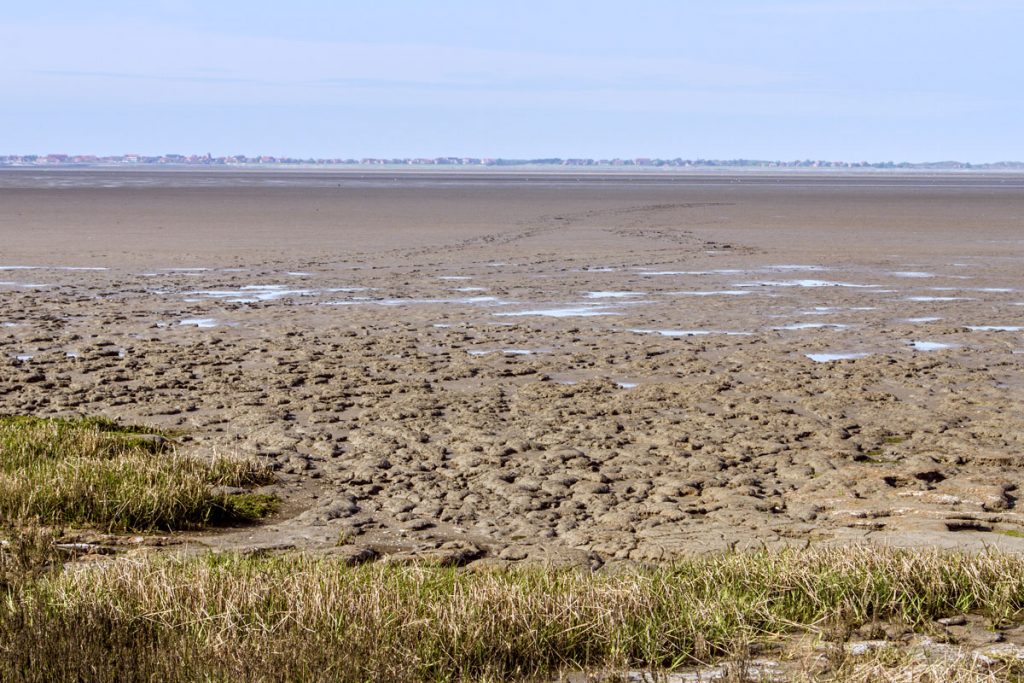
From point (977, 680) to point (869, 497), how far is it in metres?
3.93

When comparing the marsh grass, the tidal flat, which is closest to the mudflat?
the tidal flat

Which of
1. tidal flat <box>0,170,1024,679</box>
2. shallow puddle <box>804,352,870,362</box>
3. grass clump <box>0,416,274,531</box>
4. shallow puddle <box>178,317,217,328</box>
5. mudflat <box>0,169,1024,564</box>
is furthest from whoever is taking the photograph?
shallow puddle <box>178,317,217,328</box>

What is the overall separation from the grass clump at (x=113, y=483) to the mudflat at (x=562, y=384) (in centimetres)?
34

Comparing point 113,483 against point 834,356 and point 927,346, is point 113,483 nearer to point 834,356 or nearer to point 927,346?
point 834,356

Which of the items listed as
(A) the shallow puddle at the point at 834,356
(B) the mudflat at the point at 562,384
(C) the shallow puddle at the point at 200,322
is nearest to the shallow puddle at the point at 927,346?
(B) the mudflat at the point at 562,384

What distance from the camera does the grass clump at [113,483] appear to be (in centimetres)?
818

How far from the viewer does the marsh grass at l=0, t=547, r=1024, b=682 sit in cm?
522

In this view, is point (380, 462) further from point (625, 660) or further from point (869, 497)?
point (625, 660)

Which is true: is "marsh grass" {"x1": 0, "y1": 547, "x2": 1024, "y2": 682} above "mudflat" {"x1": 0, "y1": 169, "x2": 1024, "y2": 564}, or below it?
above

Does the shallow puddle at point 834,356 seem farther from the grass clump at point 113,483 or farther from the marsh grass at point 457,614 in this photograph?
the marsh grass at point 457,614

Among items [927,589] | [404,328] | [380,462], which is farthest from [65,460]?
[404,328]

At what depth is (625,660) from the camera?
5312 mm

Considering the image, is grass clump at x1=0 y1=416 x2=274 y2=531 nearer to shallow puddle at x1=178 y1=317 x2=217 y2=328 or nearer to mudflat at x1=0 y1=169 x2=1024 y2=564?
mudflat at x1=0 y1=169 x2=1024 y2=564

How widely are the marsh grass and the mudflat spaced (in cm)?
128
